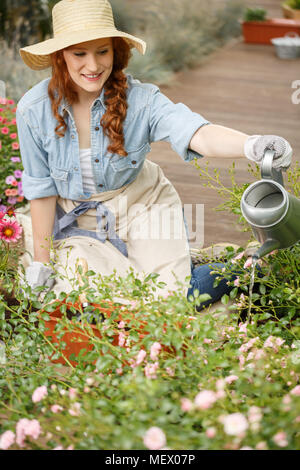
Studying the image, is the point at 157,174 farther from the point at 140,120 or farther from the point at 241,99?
the point at 241,99

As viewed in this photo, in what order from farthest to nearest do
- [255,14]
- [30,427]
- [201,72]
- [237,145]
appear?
[255,14]
[201,72]
[237,145]
[30,427]

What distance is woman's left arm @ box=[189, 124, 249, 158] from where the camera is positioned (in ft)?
5.66

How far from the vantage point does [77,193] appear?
2154 mm

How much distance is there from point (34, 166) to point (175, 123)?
0.56 m

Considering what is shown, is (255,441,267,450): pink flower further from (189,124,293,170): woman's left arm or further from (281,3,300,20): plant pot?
(281,3,300,20): plant pot

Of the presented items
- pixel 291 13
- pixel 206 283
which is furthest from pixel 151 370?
pixel 291 13

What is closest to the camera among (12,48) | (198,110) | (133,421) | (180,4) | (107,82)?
(133,421)

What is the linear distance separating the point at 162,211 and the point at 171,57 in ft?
13.4

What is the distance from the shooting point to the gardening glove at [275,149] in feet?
5.00

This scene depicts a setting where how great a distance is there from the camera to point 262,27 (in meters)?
7.00

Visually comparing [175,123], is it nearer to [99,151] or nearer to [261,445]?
[99,151]

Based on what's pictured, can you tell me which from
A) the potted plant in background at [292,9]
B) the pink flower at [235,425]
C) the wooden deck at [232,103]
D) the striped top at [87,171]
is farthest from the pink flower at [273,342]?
the potted plant in background at [292,9]

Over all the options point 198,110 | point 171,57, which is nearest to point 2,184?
Result: point 198,110

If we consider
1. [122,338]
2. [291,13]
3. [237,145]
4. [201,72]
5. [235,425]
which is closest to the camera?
[235,425]
